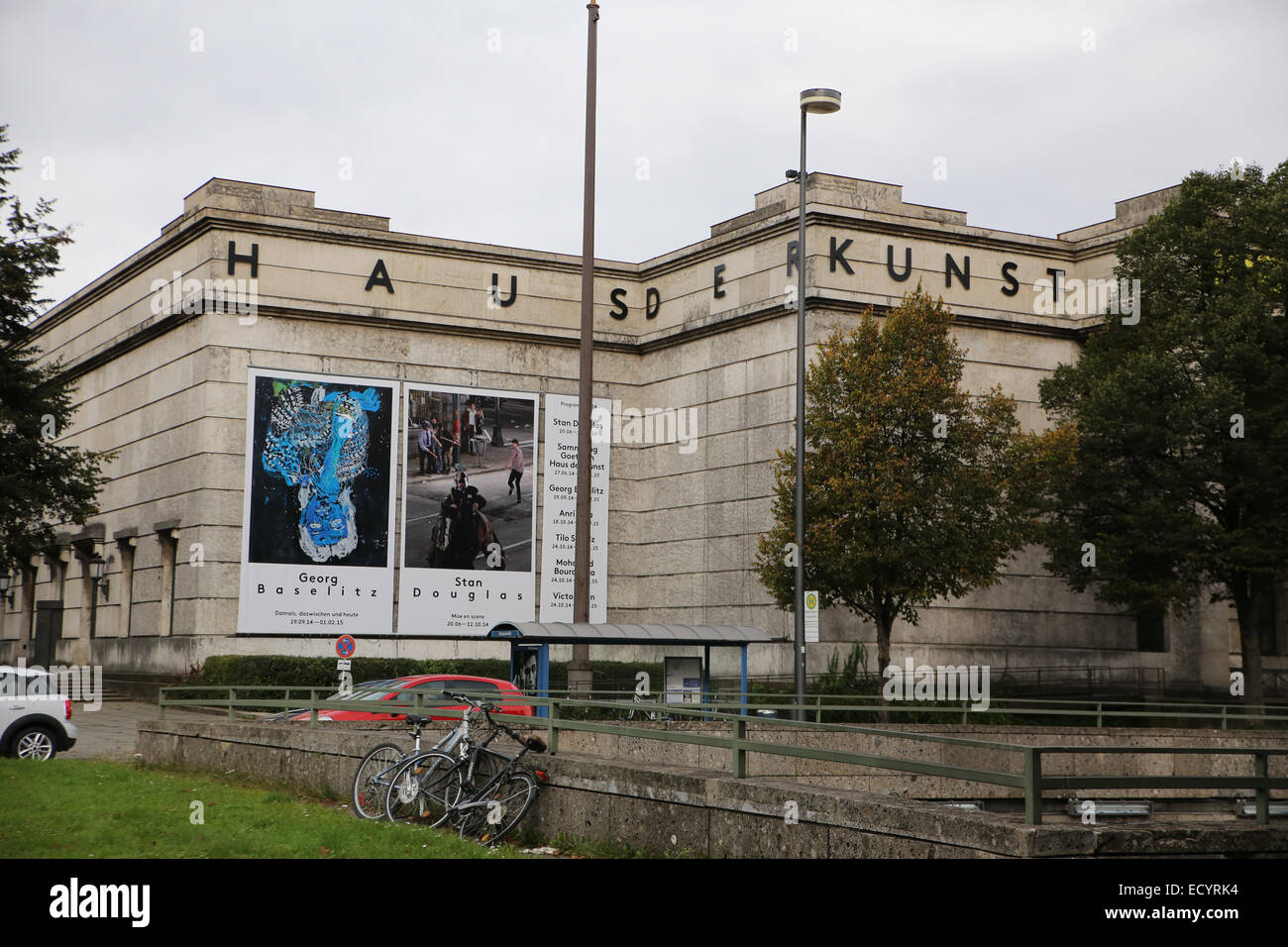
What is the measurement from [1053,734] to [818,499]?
24.1ft

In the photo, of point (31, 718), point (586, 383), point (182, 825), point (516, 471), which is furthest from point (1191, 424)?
point (182, 825)

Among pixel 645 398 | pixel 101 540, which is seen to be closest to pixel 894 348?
pixel 645 398

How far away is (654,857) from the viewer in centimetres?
1168

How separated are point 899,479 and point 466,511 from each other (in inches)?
569

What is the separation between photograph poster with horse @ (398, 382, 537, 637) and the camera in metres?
40.1

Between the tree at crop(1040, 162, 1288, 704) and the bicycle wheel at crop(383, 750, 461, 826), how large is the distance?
22123mm

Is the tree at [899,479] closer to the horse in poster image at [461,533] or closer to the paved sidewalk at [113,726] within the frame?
the horse in poster image at [461,533]

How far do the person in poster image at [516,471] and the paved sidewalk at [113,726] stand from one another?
10691mm

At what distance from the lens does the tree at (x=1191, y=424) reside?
32281 mm

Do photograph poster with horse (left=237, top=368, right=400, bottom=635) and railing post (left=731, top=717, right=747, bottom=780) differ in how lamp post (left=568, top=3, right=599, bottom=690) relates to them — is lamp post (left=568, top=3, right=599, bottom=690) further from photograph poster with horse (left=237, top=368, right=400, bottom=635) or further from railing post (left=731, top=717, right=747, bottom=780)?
railing post (left=731, top=717, right=747, bottom=780)

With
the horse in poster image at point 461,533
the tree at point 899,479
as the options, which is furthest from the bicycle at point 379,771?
the horse in poster image at point 461,533

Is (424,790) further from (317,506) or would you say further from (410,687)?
(317,506)

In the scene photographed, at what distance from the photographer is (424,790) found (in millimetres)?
13289

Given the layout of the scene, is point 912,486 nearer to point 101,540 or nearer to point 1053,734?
point 1053,734
